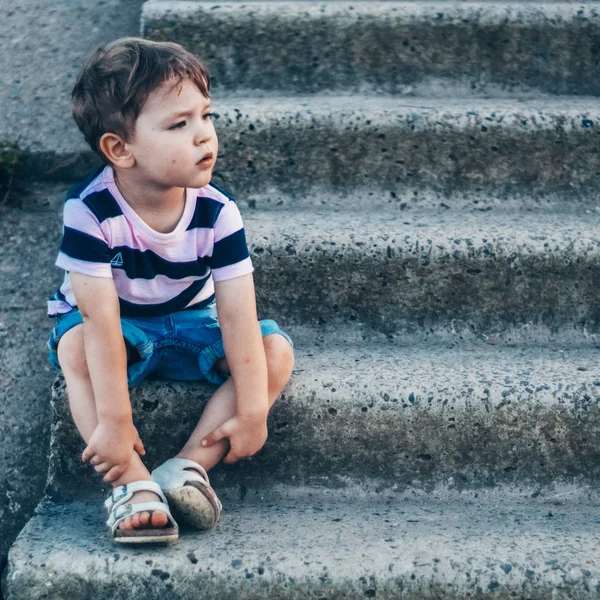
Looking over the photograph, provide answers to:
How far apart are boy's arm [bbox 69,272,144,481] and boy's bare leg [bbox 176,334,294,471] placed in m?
0.16

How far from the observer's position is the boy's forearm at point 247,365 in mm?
1856

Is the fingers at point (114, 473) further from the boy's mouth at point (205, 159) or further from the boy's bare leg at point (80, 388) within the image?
the boy's mouth at point (205, 159)

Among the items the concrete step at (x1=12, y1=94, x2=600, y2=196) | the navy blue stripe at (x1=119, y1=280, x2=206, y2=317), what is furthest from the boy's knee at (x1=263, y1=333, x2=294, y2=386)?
the concrete step at (x1=12, y1=94, x2=600, y2=196)

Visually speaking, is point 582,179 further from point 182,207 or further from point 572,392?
point 182,207

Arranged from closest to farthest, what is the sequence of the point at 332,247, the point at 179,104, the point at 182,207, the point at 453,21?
the point at 179,104 → the point at 182,207 → the point at 332,247 → the point at 453,21

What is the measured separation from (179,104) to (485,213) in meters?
1.07

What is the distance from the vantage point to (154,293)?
1951mm

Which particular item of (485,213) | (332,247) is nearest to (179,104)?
(332,247)

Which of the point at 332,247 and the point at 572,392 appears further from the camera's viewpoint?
the point at 332,247

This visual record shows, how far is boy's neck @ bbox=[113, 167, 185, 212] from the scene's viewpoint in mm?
1869

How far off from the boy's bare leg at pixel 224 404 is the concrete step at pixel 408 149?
2.42ft

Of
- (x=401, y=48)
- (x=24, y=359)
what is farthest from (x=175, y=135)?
(x=401, y=48)

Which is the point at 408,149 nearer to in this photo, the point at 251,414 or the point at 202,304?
the point at 202,304

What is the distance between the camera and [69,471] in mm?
1948
